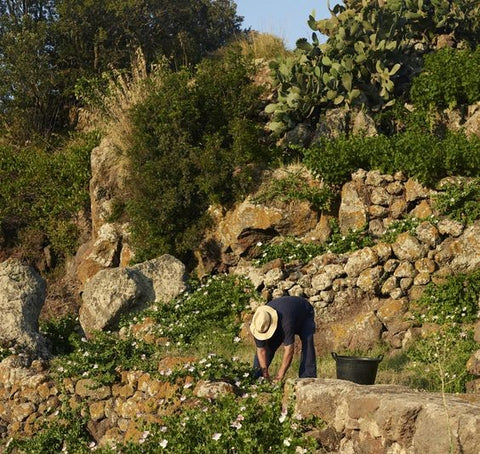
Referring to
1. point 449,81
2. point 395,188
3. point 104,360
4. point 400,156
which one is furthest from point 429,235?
point 104,360

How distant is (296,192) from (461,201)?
276 centimetres

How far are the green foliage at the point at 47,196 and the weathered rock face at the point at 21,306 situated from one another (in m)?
5.51

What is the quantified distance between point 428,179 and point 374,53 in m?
3.32

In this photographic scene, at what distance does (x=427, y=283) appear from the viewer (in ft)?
41.9

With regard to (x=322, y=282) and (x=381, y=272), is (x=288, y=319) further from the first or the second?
(x=381, y=272)

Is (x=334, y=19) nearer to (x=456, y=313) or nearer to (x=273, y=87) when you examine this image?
(x=273, y=87)

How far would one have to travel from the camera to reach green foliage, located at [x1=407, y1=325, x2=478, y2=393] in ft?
31.3

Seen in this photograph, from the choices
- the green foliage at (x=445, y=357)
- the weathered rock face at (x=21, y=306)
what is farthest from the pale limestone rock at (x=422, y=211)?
the weathered rock face at (x=21, y=306)

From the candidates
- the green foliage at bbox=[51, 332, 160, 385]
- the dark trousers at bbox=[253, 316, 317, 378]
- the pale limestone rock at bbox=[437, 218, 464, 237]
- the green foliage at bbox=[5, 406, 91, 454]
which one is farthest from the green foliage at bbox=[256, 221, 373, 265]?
the green foliage at bbox=[5, 406, 91, 454]

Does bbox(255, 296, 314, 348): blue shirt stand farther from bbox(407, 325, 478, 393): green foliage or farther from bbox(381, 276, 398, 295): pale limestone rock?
bbox(381, 276, 398, 295): pale limestone rock

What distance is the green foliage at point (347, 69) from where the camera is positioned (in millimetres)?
15906

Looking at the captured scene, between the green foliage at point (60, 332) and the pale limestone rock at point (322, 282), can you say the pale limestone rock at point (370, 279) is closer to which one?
the pale limestone rock at point (322, 282)

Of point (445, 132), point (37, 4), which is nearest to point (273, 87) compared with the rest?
point (445, 132)

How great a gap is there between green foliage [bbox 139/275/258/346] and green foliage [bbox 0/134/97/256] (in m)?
4.87
